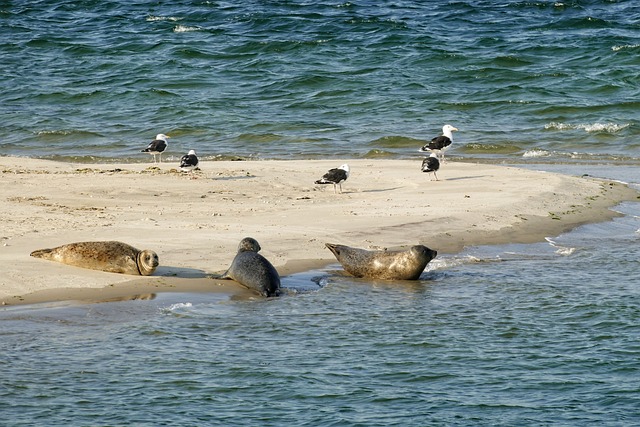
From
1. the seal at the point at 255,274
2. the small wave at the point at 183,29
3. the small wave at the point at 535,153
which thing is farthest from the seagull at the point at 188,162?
the small wave at the point at 183,29

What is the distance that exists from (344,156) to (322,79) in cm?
785

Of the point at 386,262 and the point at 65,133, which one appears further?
the point at 65,133

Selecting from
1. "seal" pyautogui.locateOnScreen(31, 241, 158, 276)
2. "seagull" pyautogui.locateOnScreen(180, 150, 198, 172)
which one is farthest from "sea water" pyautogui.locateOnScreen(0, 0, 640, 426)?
"seagull" pyautogui.locateOnScreen(180, 150, 198, 172)

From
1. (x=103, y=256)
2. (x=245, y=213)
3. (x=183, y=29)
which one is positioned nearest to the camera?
(x=103, y=256)

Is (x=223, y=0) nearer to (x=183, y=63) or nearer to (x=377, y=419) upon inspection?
(x=183, y=63)

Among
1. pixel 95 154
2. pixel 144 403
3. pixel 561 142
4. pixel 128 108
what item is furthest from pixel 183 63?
pixel 144 403

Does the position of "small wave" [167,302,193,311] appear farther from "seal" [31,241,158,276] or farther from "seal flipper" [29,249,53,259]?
"seal flipper" [29,249,53,259]

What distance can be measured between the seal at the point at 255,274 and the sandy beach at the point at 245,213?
0.12 m

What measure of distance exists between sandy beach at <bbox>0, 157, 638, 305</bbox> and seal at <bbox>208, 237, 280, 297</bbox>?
12cm

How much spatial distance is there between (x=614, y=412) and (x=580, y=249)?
4791mm

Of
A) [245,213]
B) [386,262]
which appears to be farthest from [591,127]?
[386,262]

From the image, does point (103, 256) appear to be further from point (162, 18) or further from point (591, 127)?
point (162, 18)

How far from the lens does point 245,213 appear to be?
12.7 m

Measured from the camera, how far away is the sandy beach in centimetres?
977
